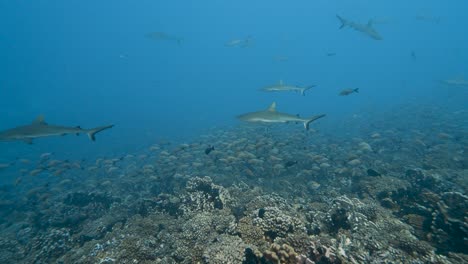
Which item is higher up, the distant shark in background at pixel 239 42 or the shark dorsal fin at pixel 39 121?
the distant shark in background at pixel 239 42

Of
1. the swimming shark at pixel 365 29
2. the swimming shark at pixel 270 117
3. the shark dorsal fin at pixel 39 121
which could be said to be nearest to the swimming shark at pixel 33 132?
the shark dorsal fin at pixel 39 121

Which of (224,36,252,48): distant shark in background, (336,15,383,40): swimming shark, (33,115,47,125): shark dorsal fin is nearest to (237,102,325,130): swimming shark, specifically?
(33,115,47,125): shark dorsal fin

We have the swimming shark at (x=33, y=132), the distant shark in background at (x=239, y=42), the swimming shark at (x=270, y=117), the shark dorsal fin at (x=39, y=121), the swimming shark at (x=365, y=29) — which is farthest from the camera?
the distant shark in background at (x=239, y=42)

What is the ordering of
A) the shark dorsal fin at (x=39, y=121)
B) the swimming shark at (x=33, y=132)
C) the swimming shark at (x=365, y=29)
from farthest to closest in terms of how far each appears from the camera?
the swimming shark at (x=365, y=29) < the shark dorsal fin at (x=39, y=121) < the swimming shark at (x=33, y=132)

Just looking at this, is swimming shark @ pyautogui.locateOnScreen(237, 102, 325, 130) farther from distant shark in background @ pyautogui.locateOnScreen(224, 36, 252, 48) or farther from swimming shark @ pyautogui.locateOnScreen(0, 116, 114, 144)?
distant shark in background @ pyautogui.locateOnScreen(224, 36, 252, 48)

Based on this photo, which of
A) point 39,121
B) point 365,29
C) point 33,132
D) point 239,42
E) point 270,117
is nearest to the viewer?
point 33,132

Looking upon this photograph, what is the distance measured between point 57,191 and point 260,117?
39.1ft

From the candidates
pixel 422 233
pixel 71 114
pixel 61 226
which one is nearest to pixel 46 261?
pixel 61 226

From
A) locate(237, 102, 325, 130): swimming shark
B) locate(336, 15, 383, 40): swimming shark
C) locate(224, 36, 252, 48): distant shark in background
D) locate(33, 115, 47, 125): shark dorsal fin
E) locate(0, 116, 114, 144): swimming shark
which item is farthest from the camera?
locate(224, 36, 252, 48): distant shark in background

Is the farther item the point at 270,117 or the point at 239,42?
the point at 239,42

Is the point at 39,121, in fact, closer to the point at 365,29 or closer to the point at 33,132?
the point at 33,132

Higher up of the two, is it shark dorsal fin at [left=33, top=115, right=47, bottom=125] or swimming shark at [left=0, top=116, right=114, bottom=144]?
shark dorsal fin at [left=33, top=115, right=47, bottom=125]

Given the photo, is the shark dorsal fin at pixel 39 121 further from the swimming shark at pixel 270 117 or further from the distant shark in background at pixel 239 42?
the distant shark in background at pixel 239 42

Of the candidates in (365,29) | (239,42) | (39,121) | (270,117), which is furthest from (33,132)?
(239,42)
